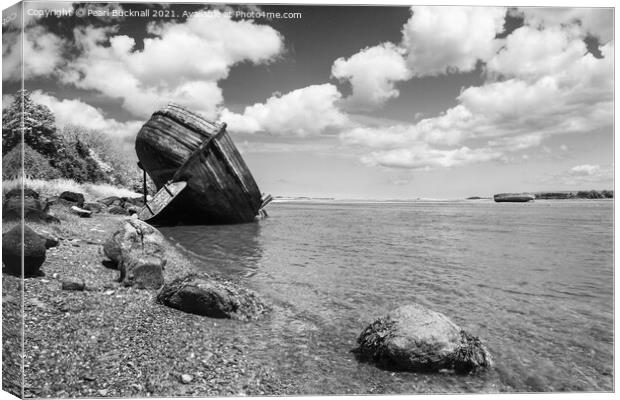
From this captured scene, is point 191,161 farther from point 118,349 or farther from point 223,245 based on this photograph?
point 118,349

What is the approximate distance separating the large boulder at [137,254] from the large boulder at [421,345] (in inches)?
130

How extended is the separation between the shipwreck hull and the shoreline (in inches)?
382

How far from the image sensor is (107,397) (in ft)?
11.3

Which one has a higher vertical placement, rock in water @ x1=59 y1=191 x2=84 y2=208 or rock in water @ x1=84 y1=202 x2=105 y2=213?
rock in water @ x1=59 y1=191 x2=84 y2=208

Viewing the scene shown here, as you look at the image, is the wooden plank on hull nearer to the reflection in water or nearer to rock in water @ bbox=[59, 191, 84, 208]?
the reflection in water

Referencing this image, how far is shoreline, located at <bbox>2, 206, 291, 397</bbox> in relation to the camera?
352 cm

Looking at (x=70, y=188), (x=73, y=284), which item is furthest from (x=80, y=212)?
(x=73, y=284)

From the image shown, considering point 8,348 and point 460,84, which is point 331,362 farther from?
point 460,84

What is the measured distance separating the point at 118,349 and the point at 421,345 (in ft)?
9.11

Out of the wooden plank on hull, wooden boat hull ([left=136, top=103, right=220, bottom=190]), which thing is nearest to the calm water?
the wooden plank on hull

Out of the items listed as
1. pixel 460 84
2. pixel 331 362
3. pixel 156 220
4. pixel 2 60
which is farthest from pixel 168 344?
pixel 156 220

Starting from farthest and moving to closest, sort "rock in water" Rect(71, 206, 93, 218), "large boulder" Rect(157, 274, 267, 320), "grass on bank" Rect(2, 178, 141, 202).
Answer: "grass on bank" Rect(2, 178, 141, 202)
"rock in water" Rect(71, 206, 93, 218)
"large boulder" Rect(157, 274, 267, 320)

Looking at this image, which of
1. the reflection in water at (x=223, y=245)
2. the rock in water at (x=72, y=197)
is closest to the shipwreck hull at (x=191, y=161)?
the reflection in water at (x=223, y=245)

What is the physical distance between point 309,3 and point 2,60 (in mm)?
2911
